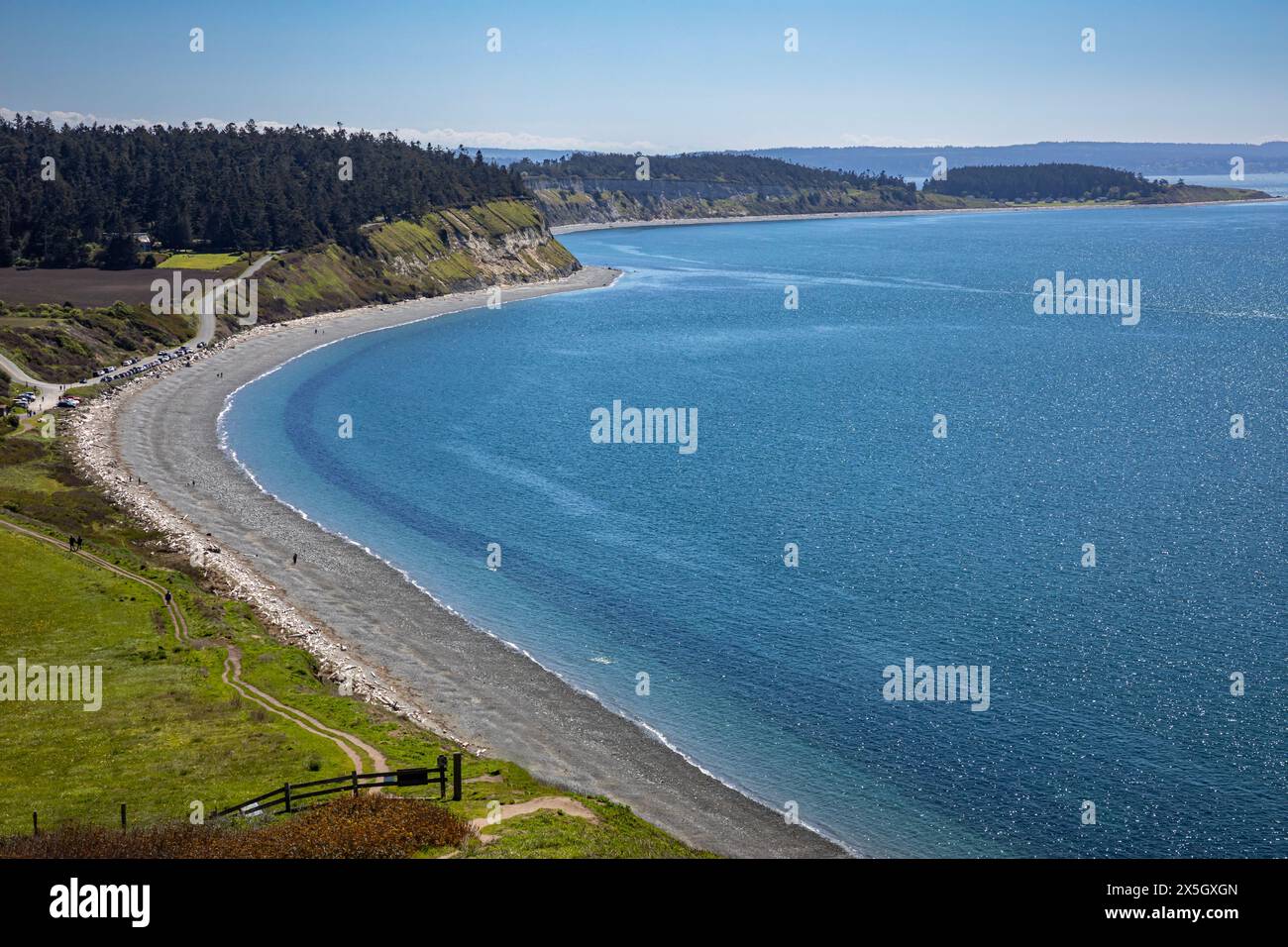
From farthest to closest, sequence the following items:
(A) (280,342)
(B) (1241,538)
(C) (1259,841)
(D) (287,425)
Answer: (A) (280,342), (D) (287,425), (B) (1241,538), (C) (1259,841)

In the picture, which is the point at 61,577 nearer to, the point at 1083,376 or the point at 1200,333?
the point at 1083,376

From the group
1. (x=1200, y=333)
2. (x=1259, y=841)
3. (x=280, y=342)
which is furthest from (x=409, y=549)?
→ (x=1200, y=333)

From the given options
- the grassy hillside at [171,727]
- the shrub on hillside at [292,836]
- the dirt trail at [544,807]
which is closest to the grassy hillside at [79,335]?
the grassy hillside at [171,727]

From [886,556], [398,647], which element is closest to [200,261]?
[398,647]

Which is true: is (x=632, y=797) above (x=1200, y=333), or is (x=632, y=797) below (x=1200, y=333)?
below

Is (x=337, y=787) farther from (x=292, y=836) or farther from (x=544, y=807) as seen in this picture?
(x=544, y=807)

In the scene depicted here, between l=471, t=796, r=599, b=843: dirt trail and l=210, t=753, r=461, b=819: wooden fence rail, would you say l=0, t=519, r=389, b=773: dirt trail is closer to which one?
l=210, t=753, r=461, b=819: wooden fence rail
